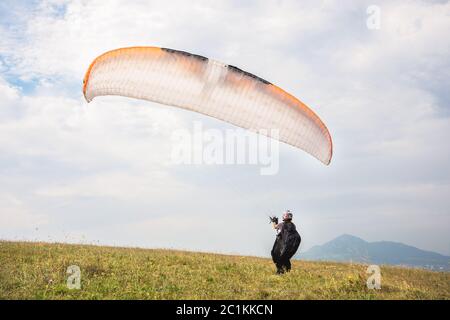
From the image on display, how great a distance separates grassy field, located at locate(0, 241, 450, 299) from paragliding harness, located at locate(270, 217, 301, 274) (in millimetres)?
457

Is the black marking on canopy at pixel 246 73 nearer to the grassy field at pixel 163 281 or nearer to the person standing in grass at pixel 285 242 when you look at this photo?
the grassy field at pixel 163 281

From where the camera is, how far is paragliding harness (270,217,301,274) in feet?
51.4

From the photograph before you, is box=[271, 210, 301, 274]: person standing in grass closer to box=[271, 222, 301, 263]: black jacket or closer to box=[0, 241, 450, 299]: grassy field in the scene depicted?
box=[271, 222, 301, 263]: black jacket

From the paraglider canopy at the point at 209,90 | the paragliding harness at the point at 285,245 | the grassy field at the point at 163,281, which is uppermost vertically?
the paraglider canopy at the point at 209,90

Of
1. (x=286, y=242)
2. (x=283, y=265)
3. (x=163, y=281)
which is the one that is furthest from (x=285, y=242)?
(x=163, y=281)

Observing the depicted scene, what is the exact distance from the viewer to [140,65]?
11328mm

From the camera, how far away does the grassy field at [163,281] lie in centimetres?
1130

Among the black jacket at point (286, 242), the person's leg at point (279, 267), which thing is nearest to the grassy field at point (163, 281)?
the person's leg at point (279, 267)

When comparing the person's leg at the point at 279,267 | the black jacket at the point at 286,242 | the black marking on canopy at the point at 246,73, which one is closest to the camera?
the black marking on canopy at the point at 246,73

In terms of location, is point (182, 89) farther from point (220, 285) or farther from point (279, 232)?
point (279, 232)

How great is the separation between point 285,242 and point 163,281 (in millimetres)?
4731

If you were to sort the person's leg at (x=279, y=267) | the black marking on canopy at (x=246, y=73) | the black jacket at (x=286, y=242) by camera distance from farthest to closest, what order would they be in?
the person's leg at (x=279, y=267) < the black jacket at (x=286, y=242) < the black marking on canopy at (x=246, y=73)

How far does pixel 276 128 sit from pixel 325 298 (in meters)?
4.47
